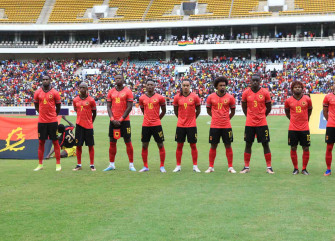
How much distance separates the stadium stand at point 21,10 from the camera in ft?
199

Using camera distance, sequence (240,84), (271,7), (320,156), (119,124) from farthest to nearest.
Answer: (271,7) → (240,84) → (320,156) → (119,124)

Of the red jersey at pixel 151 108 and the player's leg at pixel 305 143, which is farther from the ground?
the red jersey at pixel 151 108

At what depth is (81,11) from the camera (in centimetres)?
6194

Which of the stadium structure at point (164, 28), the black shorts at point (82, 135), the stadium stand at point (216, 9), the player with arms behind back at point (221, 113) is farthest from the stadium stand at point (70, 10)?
the player with arms behind back at point (221, 113)

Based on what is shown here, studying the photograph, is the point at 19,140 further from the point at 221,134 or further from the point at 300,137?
the point at 300,137

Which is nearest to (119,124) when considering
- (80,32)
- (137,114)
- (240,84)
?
(137,114)

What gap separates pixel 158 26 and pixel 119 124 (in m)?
46.3

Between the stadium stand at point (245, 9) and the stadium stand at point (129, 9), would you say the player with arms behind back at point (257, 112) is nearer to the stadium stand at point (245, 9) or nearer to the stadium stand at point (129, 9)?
the stadium stand at point (245, 9)

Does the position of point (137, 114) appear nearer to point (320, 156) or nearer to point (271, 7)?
point (271, 7)

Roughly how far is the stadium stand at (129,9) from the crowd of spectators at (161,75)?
16.3 feet

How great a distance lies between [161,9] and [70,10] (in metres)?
11.0

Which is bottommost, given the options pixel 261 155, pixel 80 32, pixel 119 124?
pixel 261 155

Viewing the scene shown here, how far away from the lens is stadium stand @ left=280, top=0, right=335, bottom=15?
54062 millimetres

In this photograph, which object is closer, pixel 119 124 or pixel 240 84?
pixel 119 124
